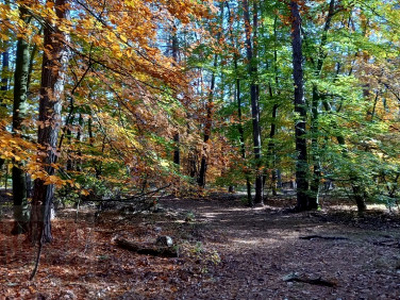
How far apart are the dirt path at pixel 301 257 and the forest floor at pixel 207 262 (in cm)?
2

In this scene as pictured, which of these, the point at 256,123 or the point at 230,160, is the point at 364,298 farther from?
the point at 256,123

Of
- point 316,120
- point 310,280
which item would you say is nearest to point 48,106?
point 310,280

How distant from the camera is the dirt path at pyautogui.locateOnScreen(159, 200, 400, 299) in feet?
15.3

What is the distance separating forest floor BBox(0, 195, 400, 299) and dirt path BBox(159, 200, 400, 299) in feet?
0.06

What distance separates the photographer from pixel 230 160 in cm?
705

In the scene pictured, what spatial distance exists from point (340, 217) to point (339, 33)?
288 inches

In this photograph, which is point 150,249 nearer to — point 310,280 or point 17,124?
point 310,280

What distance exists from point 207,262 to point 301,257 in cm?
214

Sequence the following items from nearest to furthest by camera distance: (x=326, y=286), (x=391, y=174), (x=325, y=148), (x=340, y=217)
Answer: (x=326, y=286)
(x=391, y=174)
(x=325, y=148)
(x=340, y=217)

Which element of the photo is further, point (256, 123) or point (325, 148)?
point (256, 123)

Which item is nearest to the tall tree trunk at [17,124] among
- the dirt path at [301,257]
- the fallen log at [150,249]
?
the fallen log at [150,249]

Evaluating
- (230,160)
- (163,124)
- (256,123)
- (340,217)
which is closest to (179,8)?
(163,124)

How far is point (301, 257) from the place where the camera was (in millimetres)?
6605

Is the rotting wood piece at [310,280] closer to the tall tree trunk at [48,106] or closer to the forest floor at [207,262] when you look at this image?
the forest floor at [207,262]
